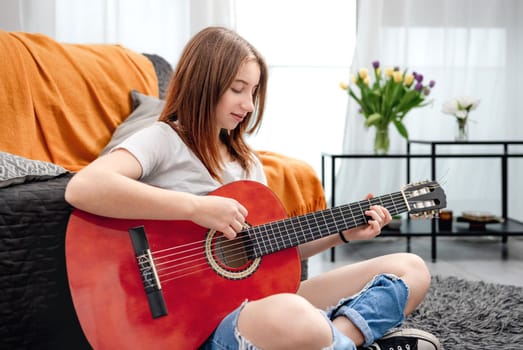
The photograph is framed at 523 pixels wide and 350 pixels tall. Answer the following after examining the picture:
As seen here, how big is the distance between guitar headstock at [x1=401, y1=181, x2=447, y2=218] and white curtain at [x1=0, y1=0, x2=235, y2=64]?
6.67ft

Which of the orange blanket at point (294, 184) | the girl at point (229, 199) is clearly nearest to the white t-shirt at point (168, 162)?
the girl at point (229, 199)

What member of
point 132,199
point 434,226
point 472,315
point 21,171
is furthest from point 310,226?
point 434,226

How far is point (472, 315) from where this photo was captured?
1791 millimetres

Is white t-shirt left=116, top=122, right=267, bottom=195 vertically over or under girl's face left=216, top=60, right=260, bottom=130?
under

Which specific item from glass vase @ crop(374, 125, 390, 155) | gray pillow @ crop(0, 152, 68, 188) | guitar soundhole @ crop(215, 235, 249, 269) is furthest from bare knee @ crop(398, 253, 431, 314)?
glass vase @ crop(374, 125, 390, 155)

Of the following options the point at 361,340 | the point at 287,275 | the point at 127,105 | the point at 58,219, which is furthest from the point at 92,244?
the point at 127,105

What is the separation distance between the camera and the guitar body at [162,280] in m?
1.00

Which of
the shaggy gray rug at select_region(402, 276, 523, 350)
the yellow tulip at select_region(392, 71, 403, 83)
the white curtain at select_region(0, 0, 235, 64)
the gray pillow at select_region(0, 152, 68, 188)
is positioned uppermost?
the white curtain at select_region(0, 0, 235, 64)

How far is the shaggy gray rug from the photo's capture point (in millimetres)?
1575

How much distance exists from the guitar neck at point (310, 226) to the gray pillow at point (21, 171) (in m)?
0.44

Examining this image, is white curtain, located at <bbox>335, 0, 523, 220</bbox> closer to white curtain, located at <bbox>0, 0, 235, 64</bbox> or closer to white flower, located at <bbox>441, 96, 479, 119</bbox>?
white flower, located at <bbox>441, 96, 479, 119</bbox>

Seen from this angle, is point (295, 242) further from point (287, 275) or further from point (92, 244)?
point (92, 244)

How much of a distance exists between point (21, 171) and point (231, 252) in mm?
452

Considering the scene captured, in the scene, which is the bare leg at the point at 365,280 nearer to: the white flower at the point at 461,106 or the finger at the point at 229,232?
the finger at the point at 229,232
